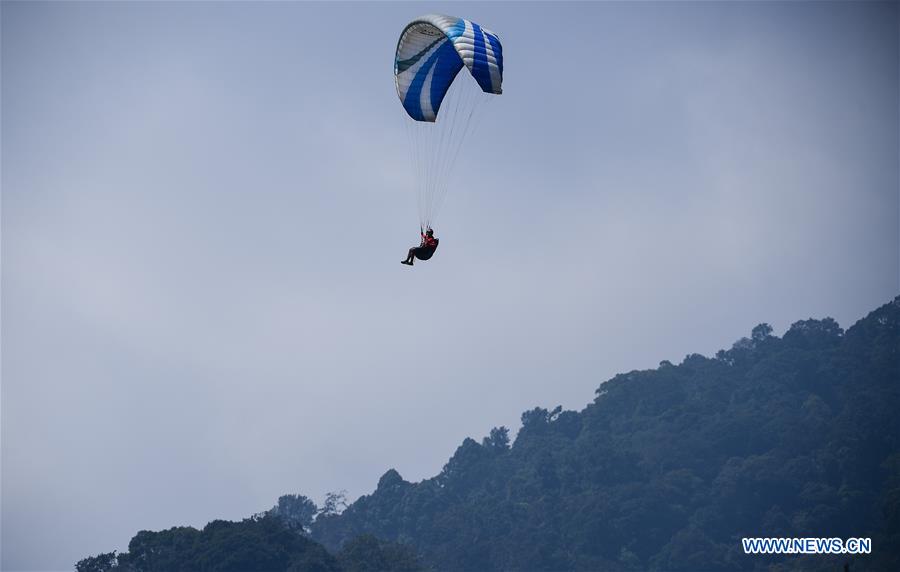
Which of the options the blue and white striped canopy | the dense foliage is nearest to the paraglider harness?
the blue and white striped canopy

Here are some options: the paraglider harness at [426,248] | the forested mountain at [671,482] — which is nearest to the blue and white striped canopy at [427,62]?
the paraglider harness at [426,248]

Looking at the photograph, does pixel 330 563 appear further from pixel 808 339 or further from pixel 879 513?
pixel 808 339

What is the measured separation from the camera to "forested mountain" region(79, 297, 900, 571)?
113 m

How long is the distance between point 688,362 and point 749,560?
50.9 metres

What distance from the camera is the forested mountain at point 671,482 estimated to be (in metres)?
113

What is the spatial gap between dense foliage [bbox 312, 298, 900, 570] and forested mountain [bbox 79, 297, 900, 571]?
0.17m

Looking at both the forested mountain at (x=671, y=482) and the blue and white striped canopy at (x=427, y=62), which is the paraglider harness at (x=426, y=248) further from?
the forested mountain at (x=671, y=482)

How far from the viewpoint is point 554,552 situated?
121 meters

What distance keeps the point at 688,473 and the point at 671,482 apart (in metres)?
2.88

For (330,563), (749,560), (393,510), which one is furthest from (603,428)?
(330,563)

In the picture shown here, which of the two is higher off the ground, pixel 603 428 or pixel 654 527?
pixel 603 428

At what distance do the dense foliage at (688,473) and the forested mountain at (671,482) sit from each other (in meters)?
0.17

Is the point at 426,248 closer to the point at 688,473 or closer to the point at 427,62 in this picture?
the point at 427,62

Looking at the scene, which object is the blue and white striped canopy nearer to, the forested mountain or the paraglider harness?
the paraglider harness
